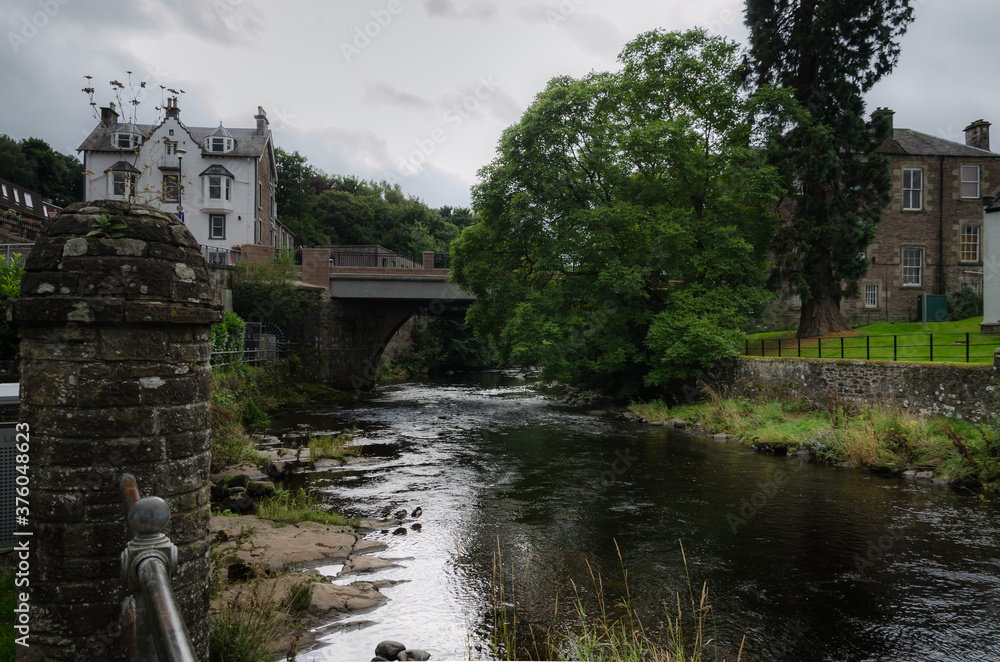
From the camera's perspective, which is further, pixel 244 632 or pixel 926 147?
pixel 926 147

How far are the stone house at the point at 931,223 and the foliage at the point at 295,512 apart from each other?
103 ft

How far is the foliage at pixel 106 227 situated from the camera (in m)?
3.63

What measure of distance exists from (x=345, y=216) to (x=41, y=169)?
26322 millimetres

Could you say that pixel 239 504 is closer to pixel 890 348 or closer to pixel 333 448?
pixel 333 448

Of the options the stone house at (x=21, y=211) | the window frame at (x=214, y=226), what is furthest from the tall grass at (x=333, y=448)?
the window frame at (x=214, y=226)

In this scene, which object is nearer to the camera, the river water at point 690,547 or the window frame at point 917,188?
the river water at point 690,547

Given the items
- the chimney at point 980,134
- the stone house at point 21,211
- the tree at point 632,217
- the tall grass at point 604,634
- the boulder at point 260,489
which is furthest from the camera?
the chimney at point 980,134

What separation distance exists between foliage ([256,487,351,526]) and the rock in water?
4.36m

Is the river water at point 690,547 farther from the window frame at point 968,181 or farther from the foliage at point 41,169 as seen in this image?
the foliage at point 41,169

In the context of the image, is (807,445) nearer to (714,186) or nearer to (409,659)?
(714,186)

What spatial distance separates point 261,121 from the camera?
48.8m

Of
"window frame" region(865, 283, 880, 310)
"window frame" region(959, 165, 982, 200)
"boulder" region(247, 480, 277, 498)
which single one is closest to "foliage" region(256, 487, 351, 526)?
"boulder" region(247, 480, 277, 498)

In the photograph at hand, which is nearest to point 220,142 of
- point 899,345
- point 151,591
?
point 899,345

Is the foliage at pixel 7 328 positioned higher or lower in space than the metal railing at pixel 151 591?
higher
